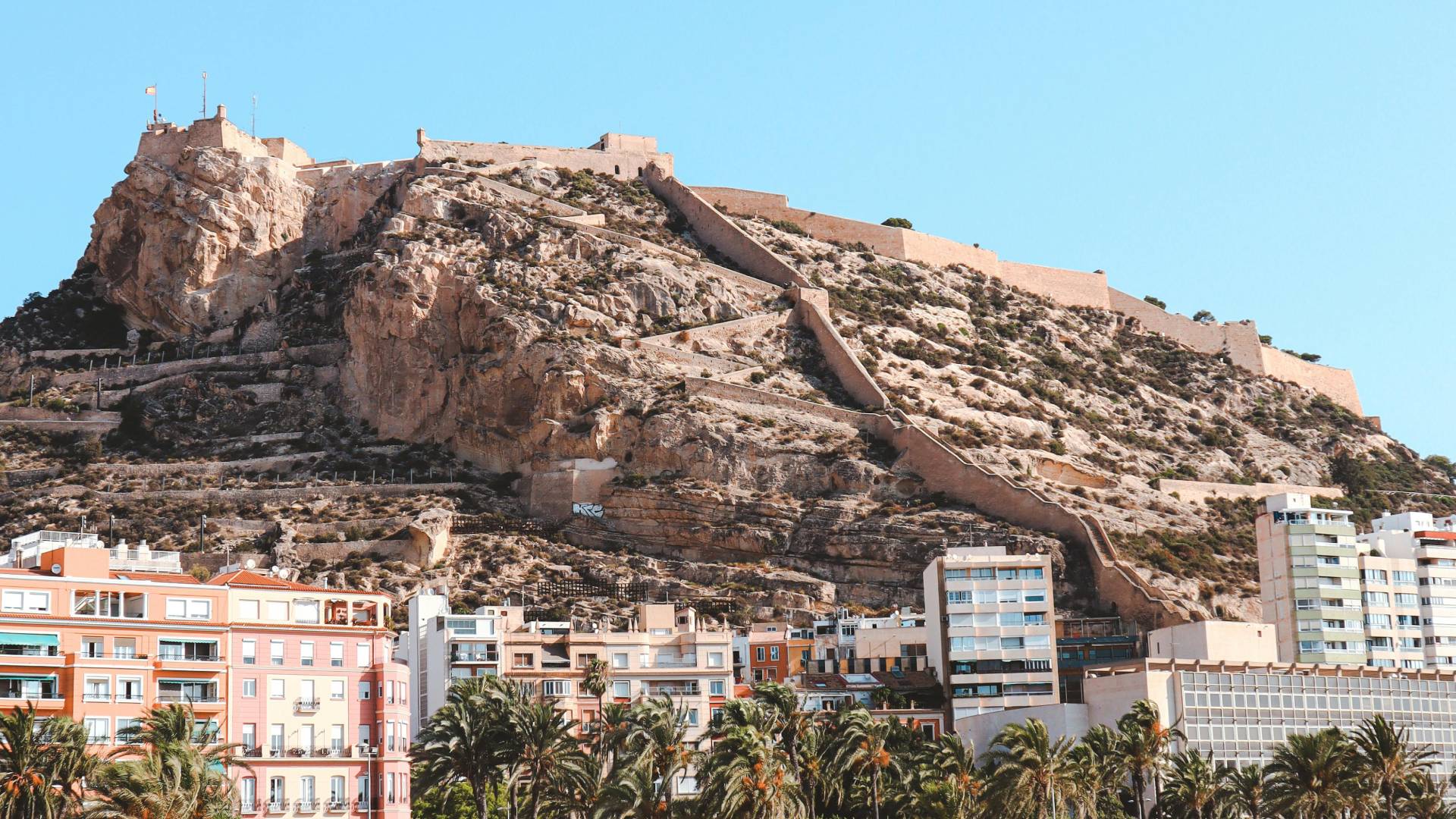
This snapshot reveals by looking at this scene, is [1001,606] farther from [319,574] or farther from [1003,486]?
[319,574]

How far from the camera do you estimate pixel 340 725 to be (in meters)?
59.5

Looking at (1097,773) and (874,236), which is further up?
(874,236)

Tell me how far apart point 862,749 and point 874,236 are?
73.4 m

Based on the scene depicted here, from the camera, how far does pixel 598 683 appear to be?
66438 millimetres

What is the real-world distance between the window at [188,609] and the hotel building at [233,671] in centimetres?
4

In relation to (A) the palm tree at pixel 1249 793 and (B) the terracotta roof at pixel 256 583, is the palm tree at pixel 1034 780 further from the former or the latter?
(B) the terracotta roof at pixel 256 583

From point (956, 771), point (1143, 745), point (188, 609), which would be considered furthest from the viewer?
point (1143, 745)

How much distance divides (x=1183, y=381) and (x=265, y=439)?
2138 inches

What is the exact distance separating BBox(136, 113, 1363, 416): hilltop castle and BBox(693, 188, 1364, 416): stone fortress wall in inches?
1.9

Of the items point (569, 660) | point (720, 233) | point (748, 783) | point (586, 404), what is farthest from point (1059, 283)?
point (748, 783)

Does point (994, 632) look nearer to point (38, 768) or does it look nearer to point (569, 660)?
point (569, 660)

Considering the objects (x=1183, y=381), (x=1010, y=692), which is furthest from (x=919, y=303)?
(x=1010, y=692)

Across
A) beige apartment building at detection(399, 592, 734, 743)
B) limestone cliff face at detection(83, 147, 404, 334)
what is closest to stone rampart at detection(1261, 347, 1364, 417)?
limestone cliff face at detection(83, 147, 404, 334)

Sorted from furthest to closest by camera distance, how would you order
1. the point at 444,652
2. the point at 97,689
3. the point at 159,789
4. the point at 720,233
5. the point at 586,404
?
the point at 720,233, the point at 586,404, the point at 444,652, the point at 97,689, the point at 159,789
